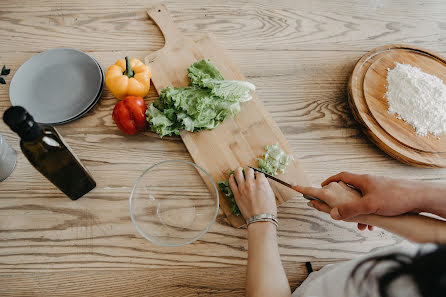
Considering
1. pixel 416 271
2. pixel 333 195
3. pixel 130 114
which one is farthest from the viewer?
pixel 130 114

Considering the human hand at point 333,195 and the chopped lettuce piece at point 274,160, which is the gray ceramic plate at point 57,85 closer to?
the chopped lettuce piece at point 274,160

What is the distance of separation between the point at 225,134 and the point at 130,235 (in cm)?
50

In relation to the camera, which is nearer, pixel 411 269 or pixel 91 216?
pixel 411 269

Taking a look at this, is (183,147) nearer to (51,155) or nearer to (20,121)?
(51,155)

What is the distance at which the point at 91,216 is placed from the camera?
998 millimetres

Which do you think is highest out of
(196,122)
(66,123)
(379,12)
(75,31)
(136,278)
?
(379,12)

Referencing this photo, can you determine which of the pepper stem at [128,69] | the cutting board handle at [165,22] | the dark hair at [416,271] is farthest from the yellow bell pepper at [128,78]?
the dark hair at [416,271]

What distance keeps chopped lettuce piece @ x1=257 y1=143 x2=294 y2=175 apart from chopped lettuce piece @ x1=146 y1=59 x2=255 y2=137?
0.21 metres

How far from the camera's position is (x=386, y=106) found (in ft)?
3.89

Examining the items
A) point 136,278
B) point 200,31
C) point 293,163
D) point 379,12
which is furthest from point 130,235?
point 379,12

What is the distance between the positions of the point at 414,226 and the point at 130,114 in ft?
3.23

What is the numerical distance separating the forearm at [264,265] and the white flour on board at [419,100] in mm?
722

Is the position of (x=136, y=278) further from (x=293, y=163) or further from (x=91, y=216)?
(x=293, y=163)

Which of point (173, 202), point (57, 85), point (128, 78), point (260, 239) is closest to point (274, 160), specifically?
point (260, 239)
